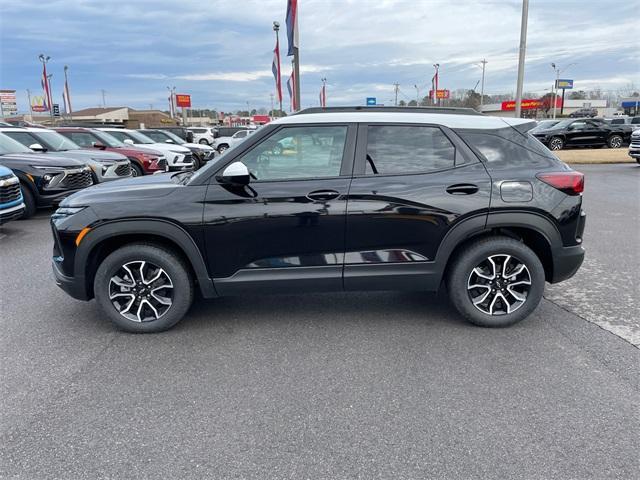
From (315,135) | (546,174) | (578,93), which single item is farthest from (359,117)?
(578,93)

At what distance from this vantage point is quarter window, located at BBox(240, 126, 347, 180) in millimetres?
3818

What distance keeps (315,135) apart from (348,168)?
41 cm

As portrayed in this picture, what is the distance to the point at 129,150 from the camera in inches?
508

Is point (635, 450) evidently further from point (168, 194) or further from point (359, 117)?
point (168, 194)

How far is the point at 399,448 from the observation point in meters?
2.51

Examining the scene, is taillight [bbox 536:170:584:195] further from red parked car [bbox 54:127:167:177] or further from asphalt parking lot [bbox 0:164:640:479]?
red parked car [bbox 54:127:167:177]

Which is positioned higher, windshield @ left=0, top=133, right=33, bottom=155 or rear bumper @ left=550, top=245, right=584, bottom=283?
windshield @ left=0, top=133, right=33, bottom=155

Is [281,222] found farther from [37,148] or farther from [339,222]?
[37,148]

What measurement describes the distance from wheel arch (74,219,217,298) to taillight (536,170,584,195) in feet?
9.61

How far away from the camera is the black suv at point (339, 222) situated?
12.3 feet

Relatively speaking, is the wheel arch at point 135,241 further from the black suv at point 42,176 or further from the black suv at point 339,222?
the black suv at point 42,176

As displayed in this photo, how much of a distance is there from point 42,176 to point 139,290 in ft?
21.0

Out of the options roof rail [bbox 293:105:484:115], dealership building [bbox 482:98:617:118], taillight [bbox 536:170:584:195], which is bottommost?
taillight [bbox 536:170:584:195]

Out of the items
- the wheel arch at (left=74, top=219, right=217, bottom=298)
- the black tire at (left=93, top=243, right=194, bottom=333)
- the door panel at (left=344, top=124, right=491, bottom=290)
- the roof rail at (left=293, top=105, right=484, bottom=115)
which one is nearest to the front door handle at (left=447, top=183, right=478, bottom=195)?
the door panel at (left=344, top=124, right=491, bottom=290)
